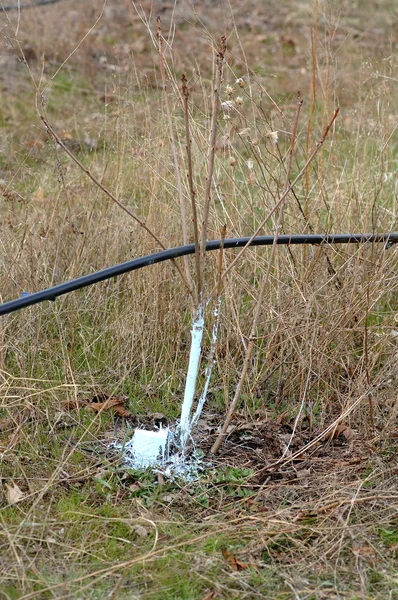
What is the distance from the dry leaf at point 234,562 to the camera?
2.39 m

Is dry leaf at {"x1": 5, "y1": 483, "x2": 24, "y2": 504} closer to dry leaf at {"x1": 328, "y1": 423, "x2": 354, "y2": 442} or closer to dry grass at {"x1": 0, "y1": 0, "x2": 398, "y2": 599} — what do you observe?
dry grass at {"x1": 0, "y1": 0, "x2": 398, "y2": 599}

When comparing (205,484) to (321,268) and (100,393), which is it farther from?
(321,268)

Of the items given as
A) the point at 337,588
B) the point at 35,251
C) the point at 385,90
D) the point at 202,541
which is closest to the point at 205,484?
the point at 202,541

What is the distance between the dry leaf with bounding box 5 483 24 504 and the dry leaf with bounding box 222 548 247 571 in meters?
0.70

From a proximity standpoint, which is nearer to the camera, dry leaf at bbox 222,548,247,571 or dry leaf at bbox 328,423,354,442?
dry leaf at bbox 222,548,247,571

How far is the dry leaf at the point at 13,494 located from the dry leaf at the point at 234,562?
0.70 meters

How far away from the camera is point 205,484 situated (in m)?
2.78

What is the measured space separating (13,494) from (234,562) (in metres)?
0.77

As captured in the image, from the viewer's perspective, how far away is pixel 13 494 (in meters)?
2.64

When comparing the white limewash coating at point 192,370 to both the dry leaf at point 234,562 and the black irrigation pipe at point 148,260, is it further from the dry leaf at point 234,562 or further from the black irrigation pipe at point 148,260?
the dry leaf at point 234,562

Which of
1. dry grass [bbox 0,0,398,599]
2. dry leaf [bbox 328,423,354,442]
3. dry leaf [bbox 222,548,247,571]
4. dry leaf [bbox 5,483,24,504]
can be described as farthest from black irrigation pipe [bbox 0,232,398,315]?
dry leaf [bbox 222,548,247,571]

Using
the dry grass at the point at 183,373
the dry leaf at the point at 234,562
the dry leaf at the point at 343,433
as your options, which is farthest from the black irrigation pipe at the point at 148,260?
the dry leaf at the point at 234,562

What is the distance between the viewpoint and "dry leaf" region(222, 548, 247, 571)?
239cm

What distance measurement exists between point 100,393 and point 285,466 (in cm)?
85
